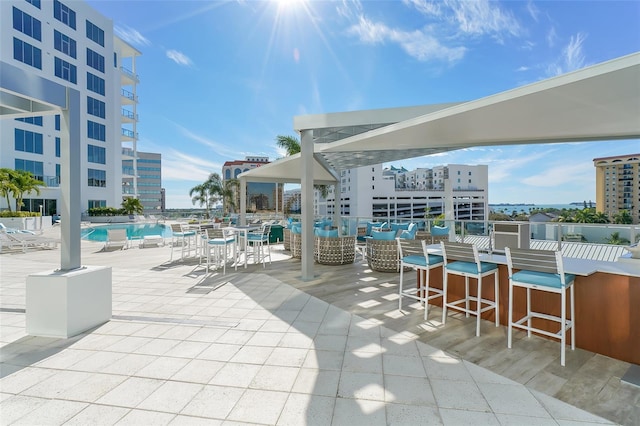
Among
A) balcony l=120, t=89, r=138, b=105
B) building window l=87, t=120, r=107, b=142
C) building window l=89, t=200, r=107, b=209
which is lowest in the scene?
building window l=89, t=200, r=107, b=209

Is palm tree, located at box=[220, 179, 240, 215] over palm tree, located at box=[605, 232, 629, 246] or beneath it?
over

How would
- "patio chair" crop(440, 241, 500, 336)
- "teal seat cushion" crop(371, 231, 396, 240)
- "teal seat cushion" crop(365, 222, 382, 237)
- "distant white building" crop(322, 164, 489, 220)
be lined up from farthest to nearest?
"distant white building" crop(322, 164, 489, 220)
"teal seat cushion" crop(365, 222, 382, 237)
"teal seat cushion" crop(371, 231, 396, 240)
"patio chair" crop(440, 241, 500, 336)

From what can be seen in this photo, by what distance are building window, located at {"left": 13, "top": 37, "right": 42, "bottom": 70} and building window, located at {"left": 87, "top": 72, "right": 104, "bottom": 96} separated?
374cm

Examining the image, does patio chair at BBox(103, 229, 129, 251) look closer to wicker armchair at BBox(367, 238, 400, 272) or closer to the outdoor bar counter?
wicker armchair at BBox(367, 238, 400, 272)

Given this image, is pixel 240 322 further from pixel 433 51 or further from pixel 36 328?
pixel 433 51

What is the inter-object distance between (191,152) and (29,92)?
40208mm

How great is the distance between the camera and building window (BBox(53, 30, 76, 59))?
2150cm

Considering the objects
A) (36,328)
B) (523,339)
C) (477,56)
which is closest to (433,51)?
(477,56)

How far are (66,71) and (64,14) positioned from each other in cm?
432

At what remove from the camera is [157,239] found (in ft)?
38.3

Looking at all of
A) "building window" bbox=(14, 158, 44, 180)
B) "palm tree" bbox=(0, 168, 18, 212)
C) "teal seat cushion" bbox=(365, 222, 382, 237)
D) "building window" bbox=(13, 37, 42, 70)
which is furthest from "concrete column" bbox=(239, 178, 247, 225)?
"building window" bbox=(13, 37, 42, 70)

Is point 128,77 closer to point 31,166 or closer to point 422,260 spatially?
point 31,166

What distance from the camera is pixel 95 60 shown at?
2486 cm

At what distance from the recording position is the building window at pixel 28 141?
64.1 ft
